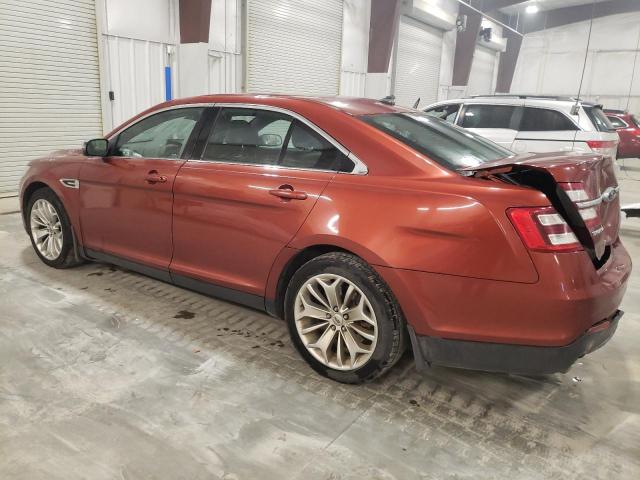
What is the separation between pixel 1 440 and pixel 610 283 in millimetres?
2638

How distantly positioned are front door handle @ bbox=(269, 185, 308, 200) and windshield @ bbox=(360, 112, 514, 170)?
1.69ft

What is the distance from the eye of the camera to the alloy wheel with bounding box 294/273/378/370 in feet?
7.96

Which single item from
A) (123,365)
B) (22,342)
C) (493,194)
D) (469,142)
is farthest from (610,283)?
(22,342)

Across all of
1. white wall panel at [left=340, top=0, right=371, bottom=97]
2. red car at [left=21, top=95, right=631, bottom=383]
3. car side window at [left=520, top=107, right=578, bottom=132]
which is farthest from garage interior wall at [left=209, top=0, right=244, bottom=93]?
red car at [left=21, top=95, right=631, bottom=383]

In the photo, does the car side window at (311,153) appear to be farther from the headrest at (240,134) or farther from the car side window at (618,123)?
the car side window at (618,123)

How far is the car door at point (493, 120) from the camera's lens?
7.87m

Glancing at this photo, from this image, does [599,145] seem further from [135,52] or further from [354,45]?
[354,45]

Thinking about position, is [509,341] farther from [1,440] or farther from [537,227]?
[1,440]

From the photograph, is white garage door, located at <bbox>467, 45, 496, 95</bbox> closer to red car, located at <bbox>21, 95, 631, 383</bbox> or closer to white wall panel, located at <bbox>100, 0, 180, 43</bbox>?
white wall panel, located at <bbox>100, 0, 180, 43</bbox>

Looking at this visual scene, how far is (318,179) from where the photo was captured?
8.35 ft

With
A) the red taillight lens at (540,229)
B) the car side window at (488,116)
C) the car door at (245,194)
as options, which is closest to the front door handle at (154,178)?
the car door at (245,194)

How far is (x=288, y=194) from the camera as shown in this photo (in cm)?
260

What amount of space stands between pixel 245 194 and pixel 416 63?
16050 mm

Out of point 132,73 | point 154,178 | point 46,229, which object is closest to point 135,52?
point 132,73
